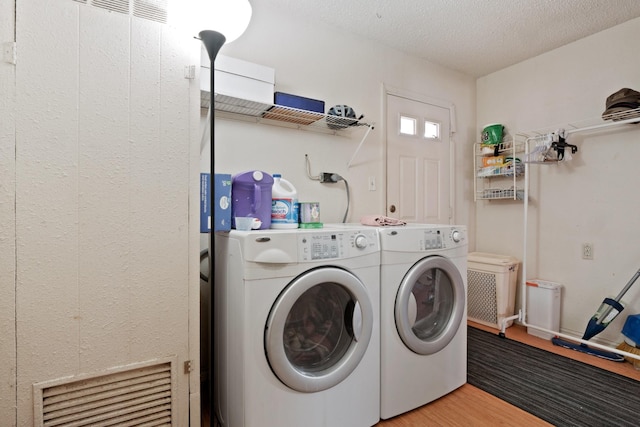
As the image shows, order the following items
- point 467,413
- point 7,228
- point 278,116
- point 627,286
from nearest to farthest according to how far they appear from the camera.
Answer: point 7,228 → point 467,413 → point 278,116 → point 627,286

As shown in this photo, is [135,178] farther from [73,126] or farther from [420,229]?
[420,229]

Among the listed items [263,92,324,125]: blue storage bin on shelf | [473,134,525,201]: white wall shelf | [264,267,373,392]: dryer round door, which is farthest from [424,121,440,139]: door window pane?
[264,267,373,392]: dryer round door

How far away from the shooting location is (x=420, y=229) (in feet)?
5.22

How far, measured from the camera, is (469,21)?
7.27ft

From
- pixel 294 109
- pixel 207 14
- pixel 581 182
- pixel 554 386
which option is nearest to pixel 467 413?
pixel 554 386

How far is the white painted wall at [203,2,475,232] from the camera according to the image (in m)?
1.96

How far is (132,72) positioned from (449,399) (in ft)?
7.10

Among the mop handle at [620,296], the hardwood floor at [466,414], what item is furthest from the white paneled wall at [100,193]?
the mop handle at [620,296]

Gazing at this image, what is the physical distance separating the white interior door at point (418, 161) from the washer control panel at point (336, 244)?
117 centimetres

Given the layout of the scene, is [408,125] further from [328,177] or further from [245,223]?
[245,223]

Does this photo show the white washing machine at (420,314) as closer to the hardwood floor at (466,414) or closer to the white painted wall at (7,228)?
the hardwood floor at (466,414)

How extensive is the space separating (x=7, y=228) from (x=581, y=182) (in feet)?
11.3

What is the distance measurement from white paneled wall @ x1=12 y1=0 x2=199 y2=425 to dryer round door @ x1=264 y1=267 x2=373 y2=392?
0.39 metres

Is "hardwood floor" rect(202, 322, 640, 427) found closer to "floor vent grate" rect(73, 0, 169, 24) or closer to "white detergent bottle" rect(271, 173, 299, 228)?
"white detergent bottle" rect(271, 173, 299, 228)
